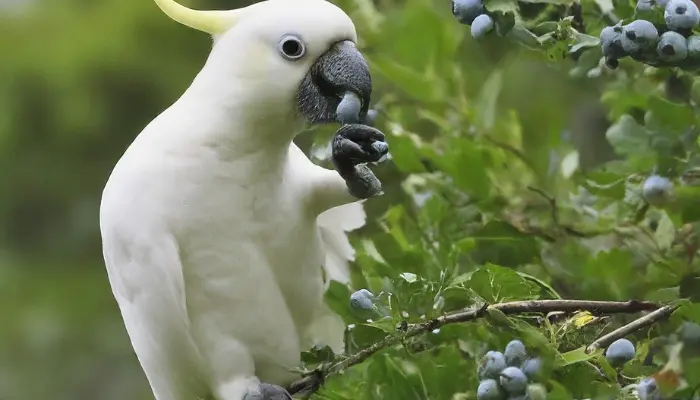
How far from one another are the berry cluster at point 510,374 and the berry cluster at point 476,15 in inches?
8.2

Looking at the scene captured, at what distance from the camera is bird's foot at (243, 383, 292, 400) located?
646 millimetres

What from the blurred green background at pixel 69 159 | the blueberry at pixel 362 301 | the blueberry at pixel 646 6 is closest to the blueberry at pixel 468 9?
the blueberry at pixel 646 6

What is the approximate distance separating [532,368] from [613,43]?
0.68 feet

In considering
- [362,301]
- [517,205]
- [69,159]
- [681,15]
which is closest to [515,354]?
[362,301]

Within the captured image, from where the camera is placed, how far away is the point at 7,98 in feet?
6.75

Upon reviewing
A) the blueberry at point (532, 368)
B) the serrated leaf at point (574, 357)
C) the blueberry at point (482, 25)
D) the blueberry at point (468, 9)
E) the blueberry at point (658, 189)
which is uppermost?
the blueberry at point (468, 9)

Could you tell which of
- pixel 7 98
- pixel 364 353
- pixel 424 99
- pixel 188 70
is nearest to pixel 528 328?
pixel 364 353

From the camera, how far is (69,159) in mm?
2109

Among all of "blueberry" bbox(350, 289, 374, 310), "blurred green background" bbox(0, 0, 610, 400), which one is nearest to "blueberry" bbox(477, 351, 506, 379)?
"blueberry" bbox(350, 289, 374, 310)

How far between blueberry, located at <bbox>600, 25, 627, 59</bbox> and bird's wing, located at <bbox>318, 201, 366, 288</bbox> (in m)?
0.31

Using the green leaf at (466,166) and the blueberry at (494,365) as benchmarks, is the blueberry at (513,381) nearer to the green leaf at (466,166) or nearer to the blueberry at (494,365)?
the blueberry at (494,365)

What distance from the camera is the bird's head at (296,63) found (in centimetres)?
59

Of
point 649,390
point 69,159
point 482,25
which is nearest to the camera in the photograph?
point 649,390

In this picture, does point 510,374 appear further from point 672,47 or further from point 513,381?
point 672,47
